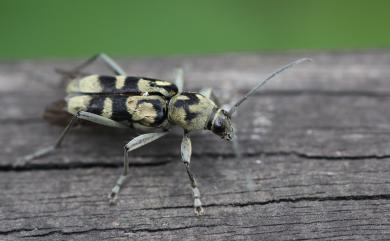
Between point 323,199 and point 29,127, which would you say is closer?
point 323,199

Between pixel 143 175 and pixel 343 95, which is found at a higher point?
pixel 343 95

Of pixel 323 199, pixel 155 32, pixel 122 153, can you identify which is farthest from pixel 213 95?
pixel 155 32

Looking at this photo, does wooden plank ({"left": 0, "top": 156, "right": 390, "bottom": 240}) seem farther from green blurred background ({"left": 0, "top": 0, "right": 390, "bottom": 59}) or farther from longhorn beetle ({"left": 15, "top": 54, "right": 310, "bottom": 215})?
green blurred background ({"left": 0, "top": 0, "right": 390, "bottom": 59})

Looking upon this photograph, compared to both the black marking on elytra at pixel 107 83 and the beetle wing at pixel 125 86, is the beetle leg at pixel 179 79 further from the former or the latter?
the black marking on elytra at pixel 107 83

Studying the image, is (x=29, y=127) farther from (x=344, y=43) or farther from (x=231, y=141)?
(x=344, y=43)

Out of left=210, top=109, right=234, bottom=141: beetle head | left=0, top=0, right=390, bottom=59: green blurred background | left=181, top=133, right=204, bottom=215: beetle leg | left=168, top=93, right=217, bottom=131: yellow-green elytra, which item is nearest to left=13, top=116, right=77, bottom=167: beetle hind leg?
left=168, top=93, right=217, bottom=131: yellow-green elytra

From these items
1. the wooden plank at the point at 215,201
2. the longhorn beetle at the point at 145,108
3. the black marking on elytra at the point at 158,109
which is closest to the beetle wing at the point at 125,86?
the longhorn beetle at the point at 145,108
